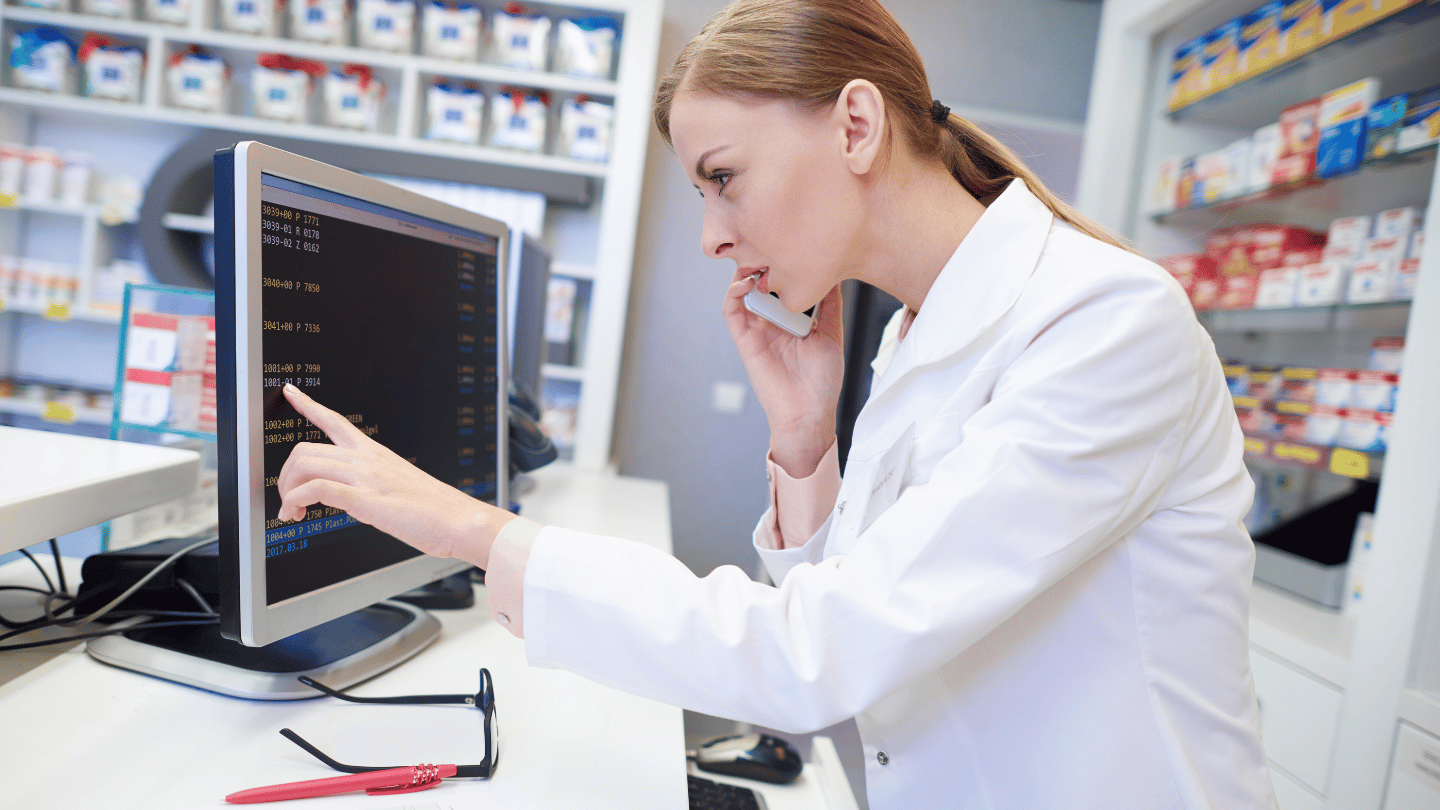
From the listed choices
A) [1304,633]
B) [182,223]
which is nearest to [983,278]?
[1304,633]

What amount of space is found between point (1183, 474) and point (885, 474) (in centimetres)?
26

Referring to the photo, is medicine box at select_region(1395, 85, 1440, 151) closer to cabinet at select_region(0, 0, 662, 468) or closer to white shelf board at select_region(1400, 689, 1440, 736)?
white shelf board at select_region(1400, 689, 1440, 736)

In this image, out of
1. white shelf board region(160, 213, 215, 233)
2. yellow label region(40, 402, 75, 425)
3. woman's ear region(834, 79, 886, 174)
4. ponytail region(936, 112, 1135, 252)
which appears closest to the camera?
woman's ear region(834, 79, 886, 174)

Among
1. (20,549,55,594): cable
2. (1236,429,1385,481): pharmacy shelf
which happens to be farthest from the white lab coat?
(1236,429,1385,481): pharmacy shelf

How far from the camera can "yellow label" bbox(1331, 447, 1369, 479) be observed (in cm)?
169

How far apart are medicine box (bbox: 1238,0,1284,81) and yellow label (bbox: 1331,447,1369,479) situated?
98cm

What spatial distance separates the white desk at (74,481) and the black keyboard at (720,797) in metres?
0.65

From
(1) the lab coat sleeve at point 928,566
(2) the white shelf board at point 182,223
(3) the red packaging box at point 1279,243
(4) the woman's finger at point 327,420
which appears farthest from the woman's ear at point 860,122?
(2) the white shelf board at point 182,223

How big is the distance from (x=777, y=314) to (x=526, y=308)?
88cm

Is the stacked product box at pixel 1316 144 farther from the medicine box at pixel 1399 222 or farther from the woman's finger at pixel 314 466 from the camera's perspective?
the woman's finger at pixel 314 466

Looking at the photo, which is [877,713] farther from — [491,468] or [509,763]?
[491,468]

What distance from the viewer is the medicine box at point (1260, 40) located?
2010 mm

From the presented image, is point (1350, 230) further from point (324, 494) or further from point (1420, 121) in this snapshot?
point (324, 494)

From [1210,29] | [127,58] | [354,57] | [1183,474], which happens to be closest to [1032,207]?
[1183,474]
